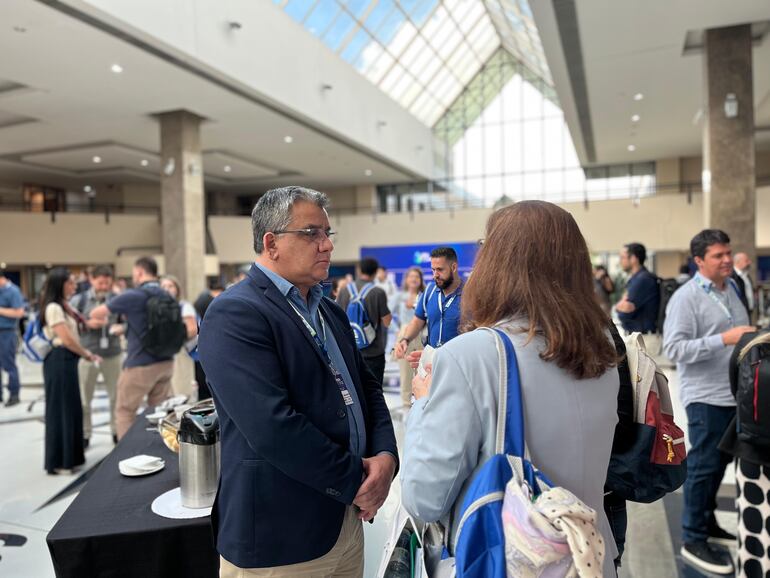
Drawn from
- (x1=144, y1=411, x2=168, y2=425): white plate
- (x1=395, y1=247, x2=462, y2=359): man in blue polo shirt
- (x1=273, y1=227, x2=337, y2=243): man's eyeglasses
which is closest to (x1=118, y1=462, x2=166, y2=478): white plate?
(x1=144, y1=411, x2=168, y2=425): white plate

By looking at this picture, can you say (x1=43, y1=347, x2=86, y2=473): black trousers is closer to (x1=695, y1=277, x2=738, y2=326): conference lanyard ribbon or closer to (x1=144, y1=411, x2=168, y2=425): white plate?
(x1=144, y1=411, x2=168, y2=425): white plate

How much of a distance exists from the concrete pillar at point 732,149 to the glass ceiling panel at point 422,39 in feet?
12.5

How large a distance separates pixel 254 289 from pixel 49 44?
9046 millimetres

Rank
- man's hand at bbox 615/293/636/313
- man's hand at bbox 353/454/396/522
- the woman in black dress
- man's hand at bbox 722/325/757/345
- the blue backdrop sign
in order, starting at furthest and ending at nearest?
the blue backdrop sign, man's hand at bbox 615/293/636/313, the woman in black dress, man's hand at bbox 722/325/757/345, man's hand at bbox 353/454/396/522

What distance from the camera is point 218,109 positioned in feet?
38.9

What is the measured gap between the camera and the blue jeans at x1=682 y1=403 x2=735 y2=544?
287 cm

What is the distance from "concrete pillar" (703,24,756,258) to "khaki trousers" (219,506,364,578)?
26.4 feet

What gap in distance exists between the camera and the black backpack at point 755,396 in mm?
2119

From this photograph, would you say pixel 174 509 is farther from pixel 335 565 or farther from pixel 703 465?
pixel 703 465

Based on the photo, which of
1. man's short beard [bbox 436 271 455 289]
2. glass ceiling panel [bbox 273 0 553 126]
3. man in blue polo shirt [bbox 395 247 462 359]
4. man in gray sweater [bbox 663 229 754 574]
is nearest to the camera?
man in gray sweater [bbox 663 229 754 574]

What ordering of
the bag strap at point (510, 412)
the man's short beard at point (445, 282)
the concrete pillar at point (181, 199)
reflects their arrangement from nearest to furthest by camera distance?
the bag strap at point (510, 412) < the man's short beard at point (445, 282) < the concrete pillar at point (181, 199)

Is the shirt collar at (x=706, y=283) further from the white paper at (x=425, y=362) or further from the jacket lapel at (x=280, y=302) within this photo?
the jacket lapel at (x=280, y=302)

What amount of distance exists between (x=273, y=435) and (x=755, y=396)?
190cm

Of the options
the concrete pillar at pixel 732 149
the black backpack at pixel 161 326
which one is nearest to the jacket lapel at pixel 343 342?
the black backpack at pixel 161 326
